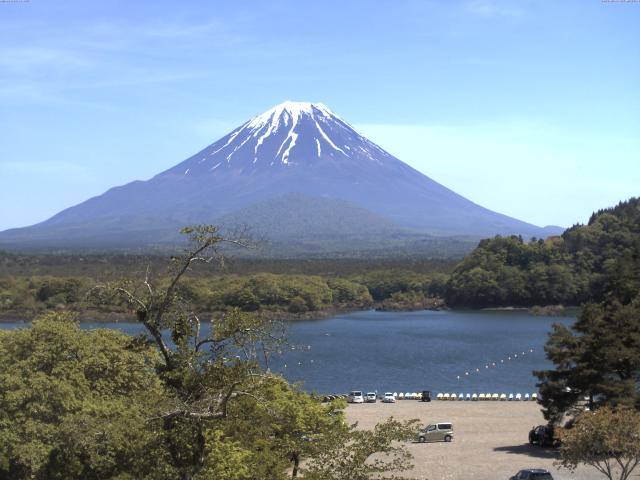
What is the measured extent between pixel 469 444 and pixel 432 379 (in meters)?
16.1

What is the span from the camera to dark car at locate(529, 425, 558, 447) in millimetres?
20062

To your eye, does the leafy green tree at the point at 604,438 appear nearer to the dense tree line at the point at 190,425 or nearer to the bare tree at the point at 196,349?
the dense tree line at the point at 190,425

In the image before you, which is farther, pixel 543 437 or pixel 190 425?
pixel 543 437

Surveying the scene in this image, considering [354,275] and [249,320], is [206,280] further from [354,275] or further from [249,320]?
[249,320]

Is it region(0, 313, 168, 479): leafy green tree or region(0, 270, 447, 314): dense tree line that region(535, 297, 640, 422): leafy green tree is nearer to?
region(0, 313, 168, 479): leafy green tree

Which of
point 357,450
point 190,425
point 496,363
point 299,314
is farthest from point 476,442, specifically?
point 299,314

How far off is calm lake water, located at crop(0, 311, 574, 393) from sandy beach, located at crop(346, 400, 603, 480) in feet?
12.4

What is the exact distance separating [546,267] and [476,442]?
2102 inches

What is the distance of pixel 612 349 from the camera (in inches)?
763

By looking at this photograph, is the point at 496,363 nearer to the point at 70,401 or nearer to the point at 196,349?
the point at 70,401

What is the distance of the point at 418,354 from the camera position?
44594 millimetres

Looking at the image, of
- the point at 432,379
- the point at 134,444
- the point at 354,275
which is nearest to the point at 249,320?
the point at 134,444

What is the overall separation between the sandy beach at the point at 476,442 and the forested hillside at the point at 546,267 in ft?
136

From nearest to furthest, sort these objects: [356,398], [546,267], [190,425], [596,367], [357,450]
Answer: [190,425]
[357,450]
[596,367]
[356,398]
[546,267]
